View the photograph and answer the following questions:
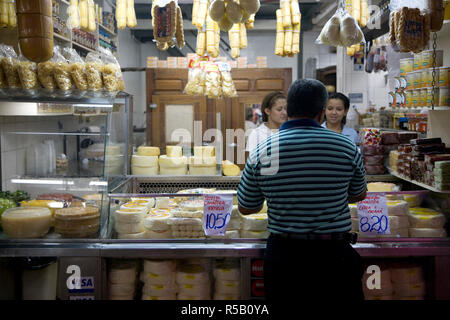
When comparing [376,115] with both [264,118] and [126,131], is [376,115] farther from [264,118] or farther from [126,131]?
[126,131]

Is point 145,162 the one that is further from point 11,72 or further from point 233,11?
point 233,11

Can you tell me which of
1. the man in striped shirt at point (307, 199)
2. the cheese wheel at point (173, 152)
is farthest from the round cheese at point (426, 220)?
the cheese wheel at point (173, 152)

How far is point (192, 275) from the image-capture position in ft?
7.36

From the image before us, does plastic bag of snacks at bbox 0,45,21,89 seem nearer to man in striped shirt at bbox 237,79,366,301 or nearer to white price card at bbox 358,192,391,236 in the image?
man in striped shirt at bbox 237,79,366,301

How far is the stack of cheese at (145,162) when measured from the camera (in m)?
3.19

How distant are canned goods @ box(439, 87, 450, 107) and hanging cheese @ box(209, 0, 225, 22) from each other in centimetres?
147

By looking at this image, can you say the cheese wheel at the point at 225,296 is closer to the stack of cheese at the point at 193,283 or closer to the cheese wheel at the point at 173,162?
the stack of cheese at the point at 193,283

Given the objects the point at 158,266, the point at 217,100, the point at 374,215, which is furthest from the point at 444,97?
the point at 217,100

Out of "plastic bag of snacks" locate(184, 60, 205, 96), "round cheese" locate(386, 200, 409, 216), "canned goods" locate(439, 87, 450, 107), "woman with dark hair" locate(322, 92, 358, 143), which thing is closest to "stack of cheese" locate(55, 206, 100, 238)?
"round cheese" locate(386, 200, 409, 216)

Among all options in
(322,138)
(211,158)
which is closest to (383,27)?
(211,158)

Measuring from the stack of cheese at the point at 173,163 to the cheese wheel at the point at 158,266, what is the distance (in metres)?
1.05

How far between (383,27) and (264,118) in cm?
213

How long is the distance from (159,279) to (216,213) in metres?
0.47

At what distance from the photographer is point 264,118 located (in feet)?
12.8
